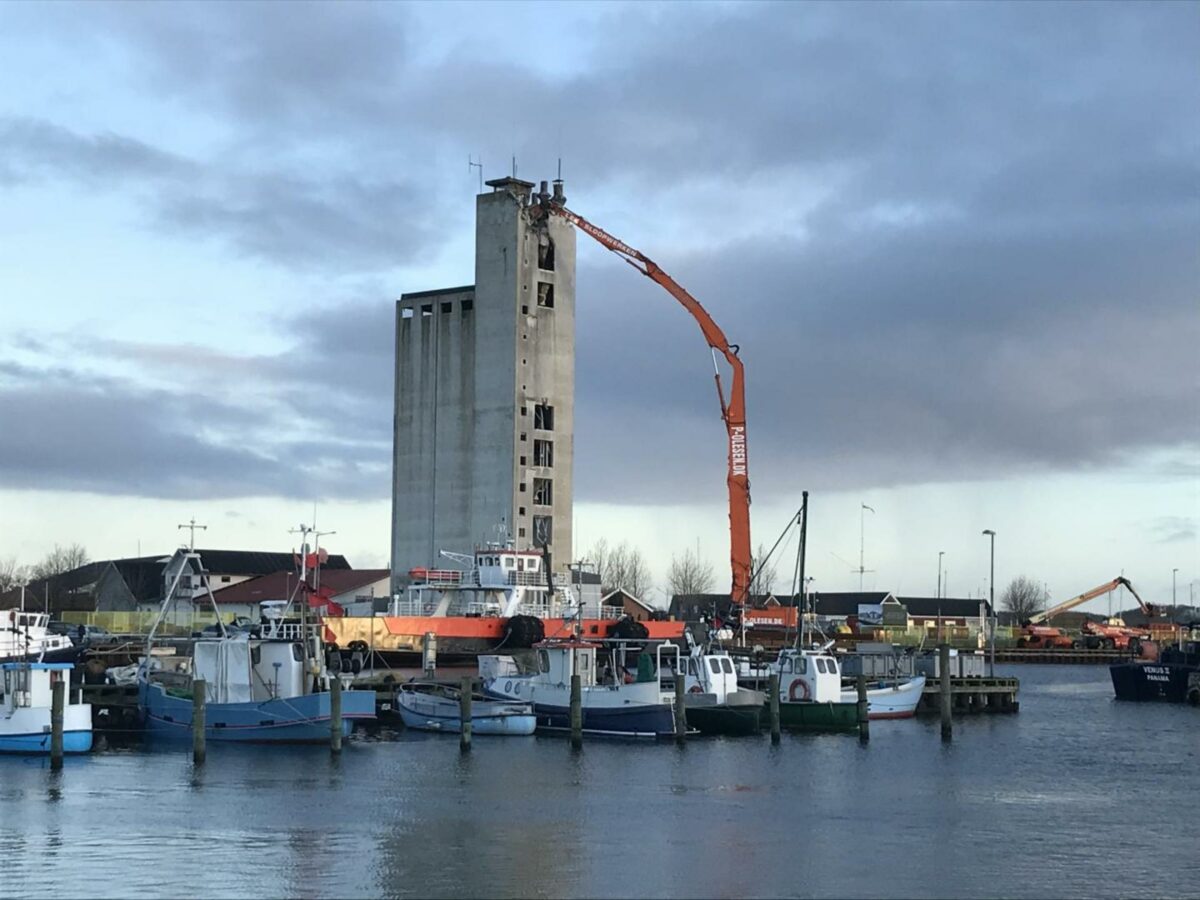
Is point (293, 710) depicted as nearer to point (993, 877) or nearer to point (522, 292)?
point (993, 877)

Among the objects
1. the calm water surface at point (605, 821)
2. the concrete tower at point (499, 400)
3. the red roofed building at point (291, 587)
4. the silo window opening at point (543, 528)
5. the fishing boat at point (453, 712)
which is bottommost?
the calm water surface at point (605, 821)

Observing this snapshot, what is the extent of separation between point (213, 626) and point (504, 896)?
82.1 metres

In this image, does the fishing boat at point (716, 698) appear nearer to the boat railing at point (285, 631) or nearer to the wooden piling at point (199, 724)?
the boat railing at point (285, 631)

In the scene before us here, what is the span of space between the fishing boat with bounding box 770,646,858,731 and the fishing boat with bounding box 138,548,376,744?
19.7m

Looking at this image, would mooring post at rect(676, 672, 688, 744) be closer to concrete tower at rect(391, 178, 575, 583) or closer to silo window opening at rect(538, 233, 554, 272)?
concrete tower at rect(391, 178, 575, 583)

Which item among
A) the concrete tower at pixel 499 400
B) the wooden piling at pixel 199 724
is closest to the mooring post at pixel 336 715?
the wooden piling at pixel 199 724

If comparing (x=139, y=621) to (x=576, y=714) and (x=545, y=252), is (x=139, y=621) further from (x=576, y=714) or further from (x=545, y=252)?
(x=576, y=714)

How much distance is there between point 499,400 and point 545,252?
11.3 metres

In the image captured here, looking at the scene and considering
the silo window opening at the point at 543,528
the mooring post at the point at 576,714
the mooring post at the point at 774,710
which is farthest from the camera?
the silo window opening at the point at 543,528

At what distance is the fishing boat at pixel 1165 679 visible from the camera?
11475 cm

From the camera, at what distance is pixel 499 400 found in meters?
125

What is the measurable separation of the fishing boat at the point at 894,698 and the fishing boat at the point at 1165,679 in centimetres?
3293

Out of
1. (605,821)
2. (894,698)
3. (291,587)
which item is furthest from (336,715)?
(291,587)

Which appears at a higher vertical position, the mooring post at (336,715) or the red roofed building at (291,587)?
the red roofed building at (291,587)
